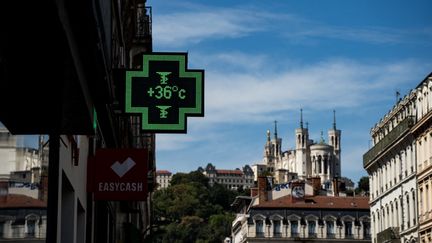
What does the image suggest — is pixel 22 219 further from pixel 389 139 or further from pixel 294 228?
pixel 294 228

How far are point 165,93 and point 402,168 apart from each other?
5537cm

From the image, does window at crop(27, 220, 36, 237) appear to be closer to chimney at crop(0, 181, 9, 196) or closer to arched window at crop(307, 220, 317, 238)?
chimney at crop(0, 181, 9, 196)

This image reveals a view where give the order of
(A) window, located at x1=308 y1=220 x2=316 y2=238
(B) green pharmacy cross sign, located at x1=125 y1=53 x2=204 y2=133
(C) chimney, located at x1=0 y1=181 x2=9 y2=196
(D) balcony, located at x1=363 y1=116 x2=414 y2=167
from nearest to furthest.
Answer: (C) chimney, located at x1=0 y1=181 x2=9 y2=196
(B) green pharmacy cross sign, located at x1=125 y1=53 x2=204 y2=133
(D) balcony, located at x1=363 y1=116 x2=414 y2=167
(A) window, located at x1=308 y1=220 x2=316 y2=238

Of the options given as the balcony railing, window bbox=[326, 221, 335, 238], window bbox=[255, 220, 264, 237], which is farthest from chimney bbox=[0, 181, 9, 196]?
window bbox=[326, 221, 335, 238]

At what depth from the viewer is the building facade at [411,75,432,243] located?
62.2m

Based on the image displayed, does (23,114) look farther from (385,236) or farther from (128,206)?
(385,236)

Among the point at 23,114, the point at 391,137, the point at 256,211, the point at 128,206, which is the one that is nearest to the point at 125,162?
the point at 23,114

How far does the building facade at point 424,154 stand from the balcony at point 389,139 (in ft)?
3.96

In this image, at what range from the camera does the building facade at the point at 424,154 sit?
204 feet

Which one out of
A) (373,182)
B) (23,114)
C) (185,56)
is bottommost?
(23,114)

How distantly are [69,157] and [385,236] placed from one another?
→ 60819 millimetres

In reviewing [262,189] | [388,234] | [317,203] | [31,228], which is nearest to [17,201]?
[31,228]

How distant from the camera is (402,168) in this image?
70.1 meters

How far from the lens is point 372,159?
261ft
